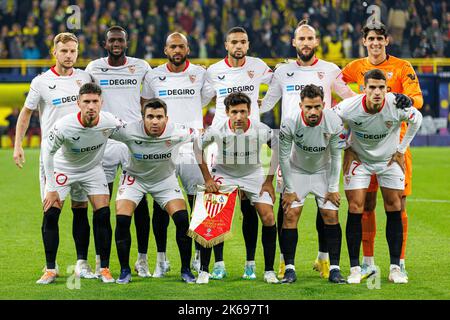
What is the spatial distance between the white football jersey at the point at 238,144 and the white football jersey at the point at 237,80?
0.61m

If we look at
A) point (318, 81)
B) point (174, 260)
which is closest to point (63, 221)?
point (174, 260)

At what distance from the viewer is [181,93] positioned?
10.1 metres

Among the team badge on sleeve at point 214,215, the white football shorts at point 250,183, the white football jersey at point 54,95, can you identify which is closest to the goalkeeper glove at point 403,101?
the white football shorts at point 250,183

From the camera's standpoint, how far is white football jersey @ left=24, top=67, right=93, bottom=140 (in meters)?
9.90

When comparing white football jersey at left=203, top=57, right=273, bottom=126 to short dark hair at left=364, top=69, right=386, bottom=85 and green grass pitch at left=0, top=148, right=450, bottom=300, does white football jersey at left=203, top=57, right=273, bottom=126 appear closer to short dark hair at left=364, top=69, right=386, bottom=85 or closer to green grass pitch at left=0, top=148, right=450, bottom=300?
short dark hair at left=364, top=69, right=386, bottom=85

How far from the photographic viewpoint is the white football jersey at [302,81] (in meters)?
9.95

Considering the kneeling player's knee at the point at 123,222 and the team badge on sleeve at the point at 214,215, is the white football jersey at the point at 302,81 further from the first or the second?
the kneeling player's knee at the point at 123,222

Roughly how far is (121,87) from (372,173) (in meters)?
2.65

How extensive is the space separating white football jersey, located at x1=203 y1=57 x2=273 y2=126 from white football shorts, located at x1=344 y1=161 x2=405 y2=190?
1.22 metres

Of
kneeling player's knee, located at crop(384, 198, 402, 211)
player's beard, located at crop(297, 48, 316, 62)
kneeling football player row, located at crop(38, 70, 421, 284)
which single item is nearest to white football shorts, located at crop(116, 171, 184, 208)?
kneeling football player row, located at crop(38, 70, 421, 284)

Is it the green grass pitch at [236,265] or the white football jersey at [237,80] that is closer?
the green grass pitch at [236,265]

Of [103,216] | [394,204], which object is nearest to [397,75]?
[394,204]

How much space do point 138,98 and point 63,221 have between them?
4090mm

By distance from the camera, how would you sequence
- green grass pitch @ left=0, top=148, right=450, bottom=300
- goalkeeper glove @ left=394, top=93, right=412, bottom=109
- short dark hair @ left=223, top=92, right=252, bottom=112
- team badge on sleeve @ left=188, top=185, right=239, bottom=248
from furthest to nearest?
team badge on sleeve @ left=188, top=185, right=239, bottom=248, short dark hair @ left=223, top=92, right=252, bottom=112, goalkeeper glove @ left=394, top=93, right=412, bottom=109, green grass pitch @ left=0, top=148, right=450, bottom=300
